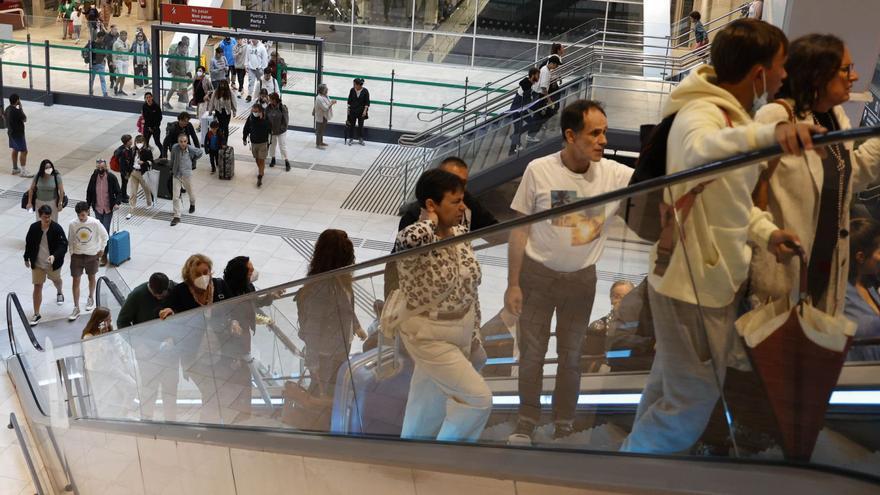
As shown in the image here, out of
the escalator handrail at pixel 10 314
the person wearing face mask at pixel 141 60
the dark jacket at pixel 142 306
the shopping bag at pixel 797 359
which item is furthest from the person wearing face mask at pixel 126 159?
the shopping bag at pixel 797 359

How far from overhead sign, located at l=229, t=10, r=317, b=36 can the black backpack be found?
16021 millimetres

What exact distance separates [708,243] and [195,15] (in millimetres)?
17787

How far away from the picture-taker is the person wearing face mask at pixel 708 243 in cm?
A: 273

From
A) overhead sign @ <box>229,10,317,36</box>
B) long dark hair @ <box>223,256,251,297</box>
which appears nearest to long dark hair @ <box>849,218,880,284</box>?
long dark hair @ <box>223,256,251,297</box>

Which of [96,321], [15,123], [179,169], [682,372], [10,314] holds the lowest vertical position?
[10,314]

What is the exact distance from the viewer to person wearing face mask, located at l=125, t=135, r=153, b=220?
13.9m

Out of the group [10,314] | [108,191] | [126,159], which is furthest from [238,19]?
[10,314]

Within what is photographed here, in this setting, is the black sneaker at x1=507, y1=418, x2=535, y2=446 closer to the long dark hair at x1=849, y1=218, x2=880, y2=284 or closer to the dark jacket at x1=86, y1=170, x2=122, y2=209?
the long dark hair at x1=849, y1=218, x2=880, y2=284

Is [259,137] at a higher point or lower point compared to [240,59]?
lower

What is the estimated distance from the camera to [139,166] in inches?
551

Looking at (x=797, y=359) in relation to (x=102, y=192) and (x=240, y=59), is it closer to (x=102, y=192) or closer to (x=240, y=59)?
(x=102, y=192)

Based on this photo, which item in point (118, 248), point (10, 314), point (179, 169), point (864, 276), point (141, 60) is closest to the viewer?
point (864, 276)

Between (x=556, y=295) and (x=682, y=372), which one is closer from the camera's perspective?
(x=682, y=372)

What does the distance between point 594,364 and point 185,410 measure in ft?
9.95
